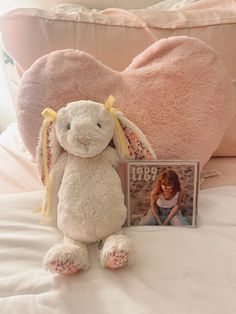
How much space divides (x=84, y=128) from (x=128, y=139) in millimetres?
117

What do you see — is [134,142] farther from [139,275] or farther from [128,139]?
[139,275]

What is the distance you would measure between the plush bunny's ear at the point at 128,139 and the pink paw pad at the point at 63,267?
0.78ft

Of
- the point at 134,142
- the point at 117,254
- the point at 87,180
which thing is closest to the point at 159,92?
the point at 134,142

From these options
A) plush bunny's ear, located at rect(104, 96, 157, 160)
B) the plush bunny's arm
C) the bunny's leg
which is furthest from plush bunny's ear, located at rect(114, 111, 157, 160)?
the bunny's leg

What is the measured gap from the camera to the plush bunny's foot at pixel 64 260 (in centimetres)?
65

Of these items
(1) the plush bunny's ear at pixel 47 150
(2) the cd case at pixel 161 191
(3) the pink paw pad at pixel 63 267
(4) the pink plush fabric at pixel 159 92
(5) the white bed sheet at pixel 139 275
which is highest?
(4) the pink plush fabric at pixel 159 92

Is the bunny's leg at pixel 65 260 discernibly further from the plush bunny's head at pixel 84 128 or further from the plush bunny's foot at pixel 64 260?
the plush bunny's head at pixel 84 128

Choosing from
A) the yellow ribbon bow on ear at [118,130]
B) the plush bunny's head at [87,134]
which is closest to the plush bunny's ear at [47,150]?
the plush bunny's head at [87,134]

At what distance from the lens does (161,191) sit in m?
A: 0.79

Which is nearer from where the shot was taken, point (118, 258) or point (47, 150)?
point (118, 258)

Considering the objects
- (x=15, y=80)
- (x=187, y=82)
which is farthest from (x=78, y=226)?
(x=15, y=80)

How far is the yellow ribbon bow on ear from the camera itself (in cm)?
77

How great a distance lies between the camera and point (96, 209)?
72 cm

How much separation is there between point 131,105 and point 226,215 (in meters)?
0.30
